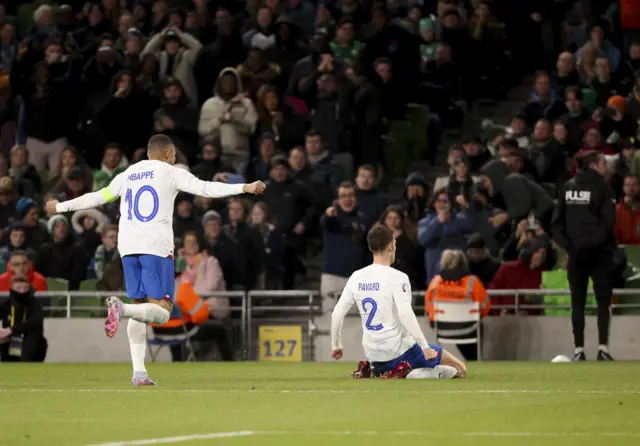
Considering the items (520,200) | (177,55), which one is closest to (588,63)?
(520,200)

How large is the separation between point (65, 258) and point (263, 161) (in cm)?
315

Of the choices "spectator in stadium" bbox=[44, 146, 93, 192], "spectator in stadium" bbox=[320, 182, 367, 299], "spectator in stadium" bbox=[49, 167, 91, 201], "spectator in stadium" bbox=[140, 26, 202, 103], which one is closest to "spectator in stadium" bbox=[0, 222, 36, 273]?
"spectator in stadium" bbox=[49, 167, 91, 201]

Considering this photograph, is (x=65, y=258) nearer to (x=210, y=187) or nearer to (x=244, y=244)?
(x=244, y=244)

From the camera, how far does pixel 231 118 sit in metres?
23.6

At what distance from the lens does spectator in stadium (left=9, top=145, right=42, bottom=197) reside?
77.0 ft

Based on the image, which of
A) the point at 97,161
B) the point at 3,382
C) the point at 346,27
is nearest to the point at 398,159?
the point at 346,27

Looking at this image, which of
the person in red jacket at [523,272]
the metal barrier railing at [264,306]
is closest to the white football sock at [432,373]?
Result: the metal barrier railing at [264,306]

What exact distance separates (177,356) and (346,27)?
6866 mm

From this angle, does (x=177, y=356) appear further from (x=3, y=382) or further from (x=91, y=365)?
(x=3, y=382)

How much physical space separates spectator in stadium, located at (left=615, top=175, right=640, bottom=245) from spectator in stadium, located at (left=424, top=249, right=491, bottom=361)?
2.26 metres

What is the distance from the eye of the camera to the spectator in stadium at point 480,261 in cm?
2047

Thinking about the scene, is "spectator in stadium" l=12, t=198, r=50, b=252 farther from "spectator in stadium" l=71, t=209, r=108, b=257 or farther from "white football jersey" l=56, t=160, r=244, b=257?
"white football jersey" l=56, t=160, r=244, b=257

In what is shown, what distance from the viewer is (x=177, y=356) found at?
2064 centimetres

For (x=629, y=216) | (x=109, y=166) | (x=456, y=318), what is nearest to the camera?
(x=456, y=318)
